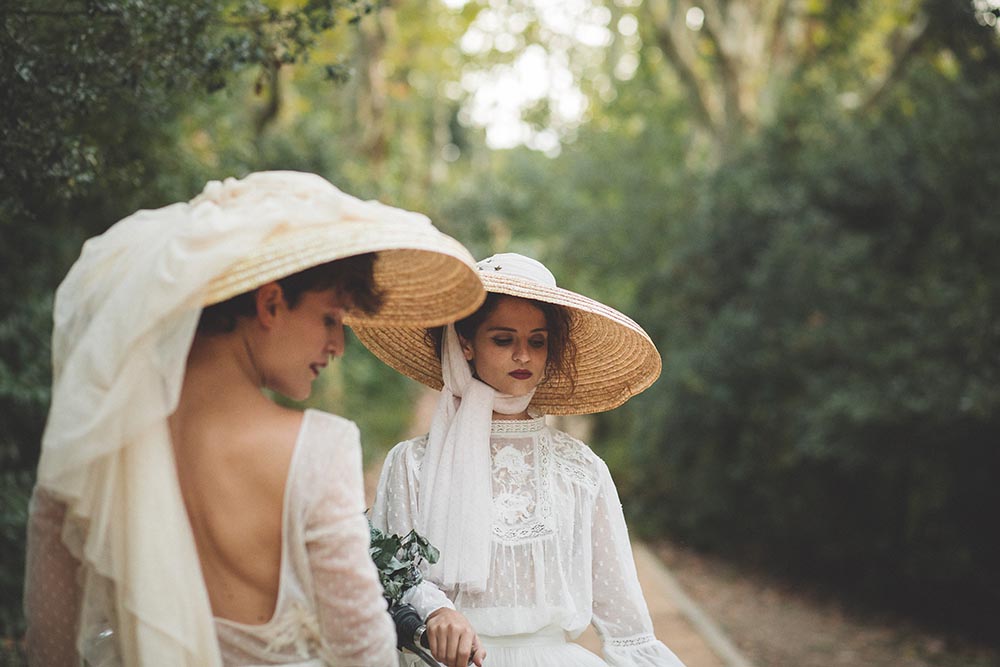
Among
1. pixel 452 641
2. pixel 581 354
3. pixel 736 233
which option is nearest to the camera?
pixel 452 641

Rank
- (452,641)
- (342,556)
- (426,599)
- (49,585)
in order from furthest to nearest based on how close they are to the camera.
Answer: (426,599)
(452,641)
(49,585)
(342,556)

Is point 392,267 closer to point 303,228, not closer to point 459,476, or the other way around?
point 303,228

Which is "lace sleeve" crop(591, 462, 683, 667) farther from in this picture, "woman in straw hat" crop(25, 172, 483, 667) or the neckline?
"woman in straw hat" crop(25, 172, 483, 667)

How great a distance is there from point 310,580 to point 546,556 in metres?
0.99

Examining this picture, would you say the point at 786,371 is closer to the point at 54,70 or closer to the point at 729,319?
the point at 729,319

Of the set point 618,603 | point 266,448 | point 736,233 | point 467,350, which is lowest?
point 618,603

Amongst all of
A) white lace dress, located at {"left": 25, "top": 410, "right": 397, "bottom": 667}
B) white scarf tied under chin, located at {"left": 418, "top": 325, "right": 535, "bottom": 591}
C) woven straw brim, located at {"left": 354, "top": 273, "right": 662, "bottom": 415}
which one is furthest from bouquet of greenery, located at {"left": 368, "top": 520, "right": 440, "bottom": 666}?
woven straw brim, located at {"left": 354, "top": 273, "right": 662, "bottom": 415}

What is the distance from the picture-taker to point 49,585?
2.01 m

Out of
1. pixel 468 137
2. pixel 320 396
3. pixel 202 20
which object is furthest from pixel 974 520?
pixel 468 137

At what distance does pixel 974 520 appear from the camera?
6.68 meters

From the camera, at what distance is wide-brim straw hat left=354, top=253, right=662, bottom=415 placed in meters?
2.93

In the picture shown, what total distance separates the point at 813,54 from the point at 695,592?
23.0 ft

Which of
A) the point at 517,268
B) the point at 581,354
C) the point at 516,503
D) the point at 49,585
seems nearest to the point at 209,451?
the point at 49,585

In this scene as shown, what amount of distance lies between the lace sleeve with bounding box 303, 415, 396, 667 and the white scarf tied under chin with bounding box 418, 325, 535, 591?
2.16 ft
